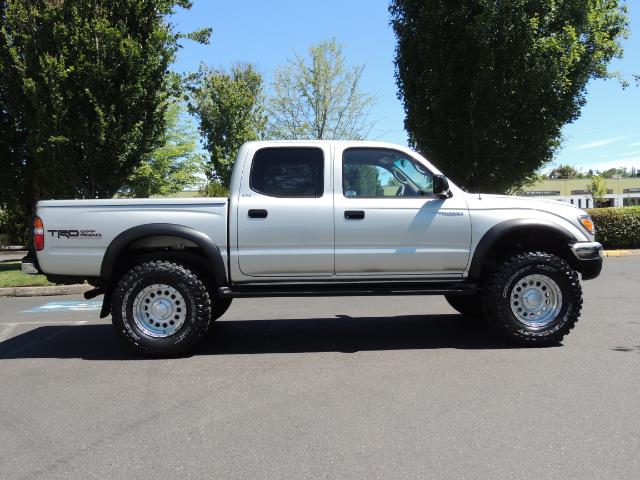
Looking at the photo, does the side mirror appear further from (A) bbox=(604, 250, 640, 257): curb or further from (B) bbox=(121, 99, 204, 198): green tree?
(B) bbox=(121, 99, 204, 198): green tree

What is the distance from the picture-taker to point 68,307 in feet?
30.9

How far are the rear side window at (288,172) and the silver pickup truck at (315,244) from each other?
15 millimetres

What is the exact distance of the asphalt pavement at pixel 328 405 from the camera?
321 centimetres

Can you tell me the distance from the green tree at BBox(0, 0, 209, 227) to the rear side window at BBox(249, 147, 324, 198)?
9.47 meters

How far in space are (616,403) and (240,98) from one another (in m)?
26.7

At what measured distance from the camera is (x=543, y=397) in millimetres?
4230

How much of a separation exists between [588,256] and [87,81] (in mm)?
12376

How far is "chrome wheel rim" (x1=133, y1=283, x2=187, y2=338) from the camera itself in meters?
5.62

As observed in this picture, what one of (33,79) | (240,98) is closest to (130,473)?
(33,79)

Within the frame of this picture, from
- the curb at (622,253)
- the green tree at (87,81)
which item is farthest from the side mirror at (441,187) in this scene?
the curb at (622,253)

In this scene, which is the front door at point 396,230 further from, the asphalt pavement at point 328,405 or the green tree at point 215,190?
the green tree at point 215,190

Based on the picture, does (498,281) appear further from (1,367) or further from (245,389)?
(1,367)

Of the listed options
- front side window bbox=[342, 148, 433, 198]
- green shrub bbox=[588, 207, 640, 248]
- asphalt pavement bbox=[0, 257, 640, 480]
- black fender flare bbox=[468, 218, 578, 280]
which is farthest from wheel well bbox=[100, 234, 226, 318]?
green shrub bbox=[588, 207, 640, 248]

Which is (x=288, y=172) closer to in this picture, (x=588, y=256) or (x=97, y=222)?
(x=97, y=222)
